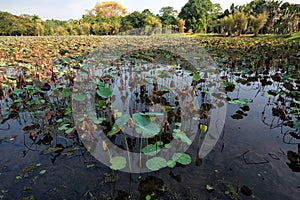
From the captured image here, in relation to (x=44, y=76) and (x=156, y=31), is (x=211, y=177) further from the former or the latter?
(x=156, y=31)

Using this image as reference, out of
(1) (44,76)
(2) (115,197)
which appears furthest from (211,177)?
(1) (44,76)

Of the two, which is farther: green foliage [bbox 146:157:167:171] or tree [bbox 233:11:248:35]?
tree [bbox 233:11:248:35]

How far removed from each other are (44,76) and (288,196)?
5.20m

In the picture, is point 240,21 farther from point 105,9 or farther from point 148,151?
point 105,9

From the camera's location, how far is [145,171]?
6.72 ft

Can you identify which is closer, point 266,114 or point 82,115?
point 82,115

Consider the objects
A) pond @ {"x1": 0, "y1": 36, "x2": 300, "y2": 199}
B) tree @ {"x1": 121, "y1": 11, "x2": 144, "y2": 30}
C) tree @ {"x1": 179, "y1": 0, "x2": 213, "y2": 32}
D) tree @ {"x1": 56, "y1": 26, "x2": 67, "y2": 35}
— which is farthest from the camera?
tree @ {"x1": 179, "y1": 0, "x2": 213, "y2": 32}

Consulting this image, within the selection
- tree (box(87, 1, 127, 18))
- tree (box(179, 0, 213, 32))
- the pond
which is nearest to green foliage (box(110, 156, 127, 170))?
the pond

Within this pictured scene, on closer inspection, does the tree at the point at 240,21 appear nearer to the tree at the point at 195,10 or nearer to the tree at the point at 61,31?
the tree at the point at 195,10

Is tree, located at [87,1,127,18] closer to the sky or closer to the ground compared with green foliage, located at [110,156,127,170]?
closer to the sky

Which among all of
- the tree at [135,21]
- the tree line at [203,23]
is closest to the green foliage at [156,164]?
the tree line at [203,23]

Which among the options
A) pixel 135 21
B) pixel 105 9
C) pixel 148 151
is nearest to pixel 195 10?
pixel 135 21

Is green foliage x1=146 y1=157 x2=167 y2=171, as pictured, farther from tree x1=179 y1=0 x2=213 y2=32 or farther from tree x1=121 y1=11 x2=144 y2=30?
tree x1=179 y1=0 x2=213 y2=32

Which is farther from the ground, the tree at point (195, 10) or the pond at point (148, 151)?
the tree at point (195, 10)
